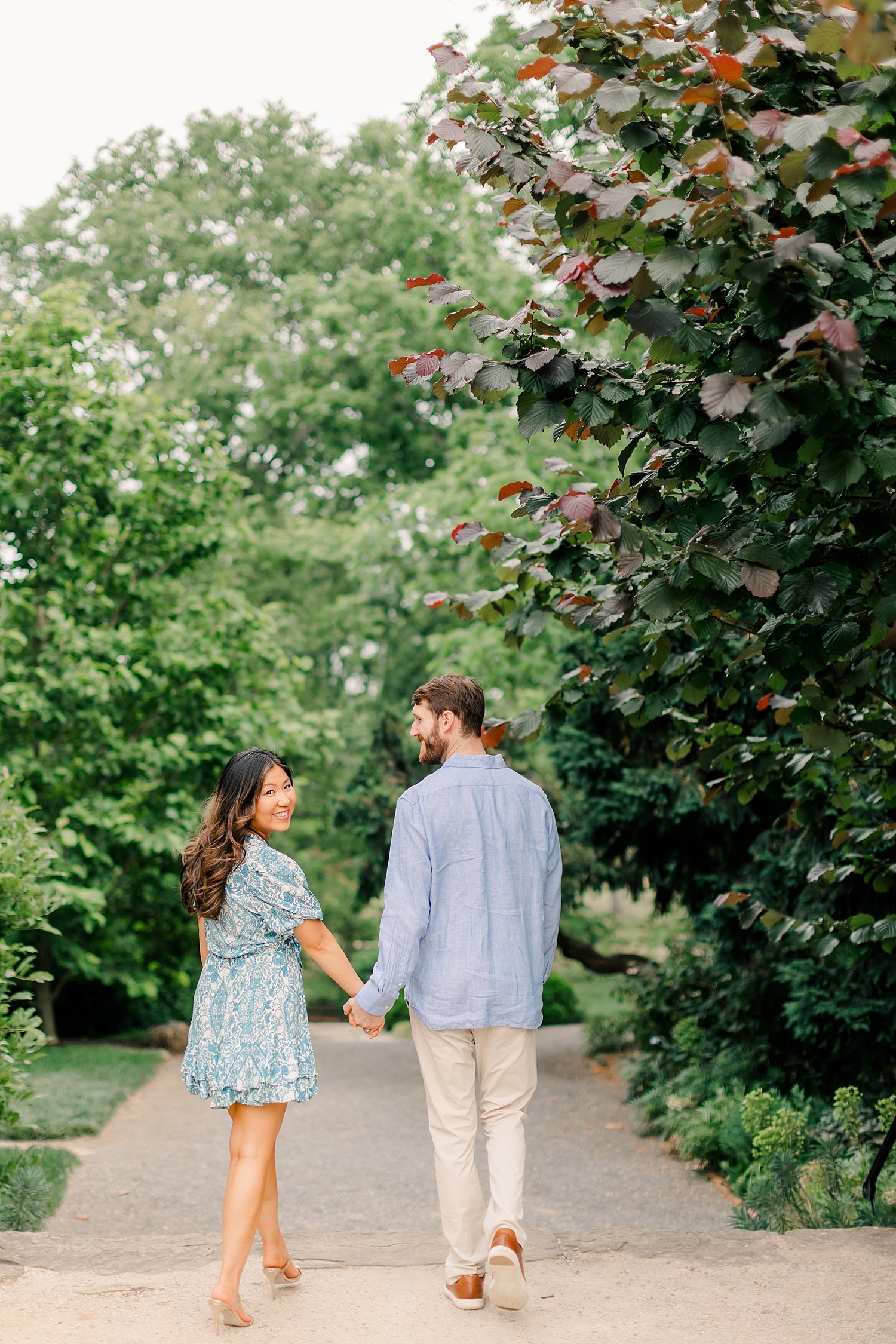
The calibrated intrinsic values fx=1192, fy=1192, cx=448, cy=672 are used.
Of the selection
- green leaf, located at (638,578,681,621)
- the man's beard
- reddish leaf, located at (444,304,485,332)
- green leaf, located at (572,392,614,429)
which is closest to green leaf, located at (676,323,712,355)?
green leaf, located at (572,392,614,429)

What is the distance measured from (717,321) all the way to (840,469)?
0.97m

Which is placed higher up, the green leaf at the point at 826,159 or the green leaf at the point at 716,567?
the green leaf at the point at 826,159

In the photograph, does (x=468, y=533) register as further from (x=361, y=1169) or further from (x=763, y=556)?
(x=361, y=1169)

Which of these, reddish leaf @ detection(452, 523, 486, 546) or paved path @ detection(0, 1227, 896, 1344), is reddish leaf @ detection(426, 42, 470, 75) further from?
paved path @ detection(0, 1227, 896, 1344)

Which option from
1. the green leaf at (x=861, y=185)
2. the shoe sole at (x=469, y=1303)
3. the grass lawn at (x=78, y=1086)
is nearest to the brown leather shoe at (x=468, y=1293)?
the shoe sole at (x=469, y=1303)

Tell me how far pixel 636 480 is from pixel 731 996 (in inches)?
251

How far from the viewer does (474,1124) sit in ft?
12.2

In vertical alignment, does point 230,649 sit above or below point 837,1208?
above

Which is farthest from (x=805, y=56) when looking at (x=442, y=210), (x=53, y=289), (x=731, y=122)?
(x=442, y=210)

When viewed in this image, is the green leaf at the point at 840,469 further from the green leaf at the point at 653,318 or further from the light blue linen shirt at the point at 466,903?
the light blue linen shirt at the point at 466,903

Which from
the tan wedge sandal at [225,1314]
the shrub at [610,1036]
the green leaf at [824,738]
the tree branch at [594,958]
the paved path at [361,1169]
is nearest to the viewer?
the tan wedge sandal at [225,1314]

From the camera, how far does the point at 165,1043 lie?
43.5 ft

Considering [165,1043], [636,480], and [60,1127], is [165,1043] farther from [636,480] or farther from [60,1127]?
[636,480]

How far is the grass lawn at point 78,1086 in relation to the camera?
8.26m
